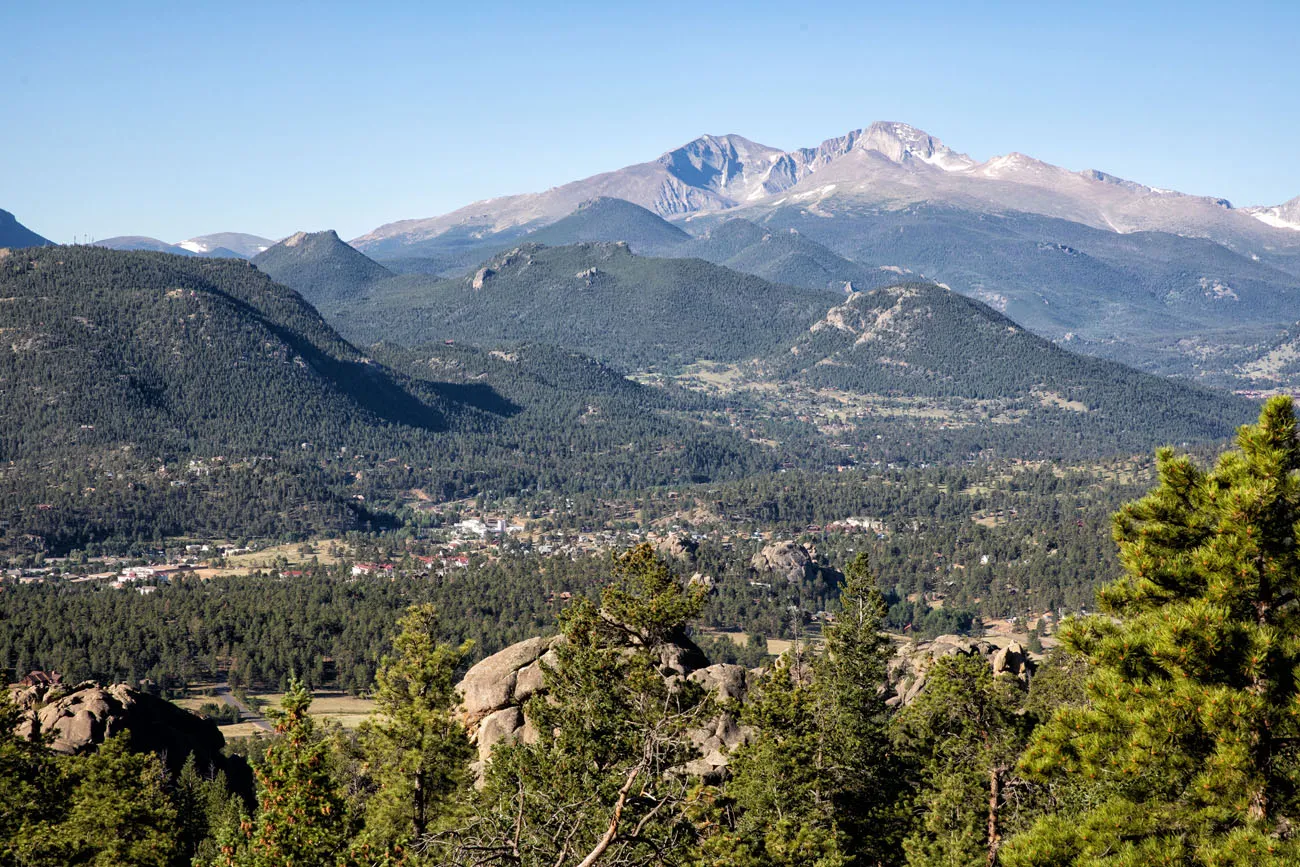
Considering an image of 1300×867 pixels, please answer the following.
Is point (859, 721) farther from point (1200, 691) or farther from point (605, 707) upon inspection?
point (1200, 691)

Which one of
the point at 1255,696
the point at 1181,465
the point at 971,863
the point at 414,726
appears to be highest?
the point at 1181,465

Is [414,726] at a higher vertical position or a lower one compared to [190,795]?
higher

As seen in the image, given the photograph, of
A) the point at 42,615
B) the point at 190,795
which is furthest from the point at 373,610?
the point at 190,795

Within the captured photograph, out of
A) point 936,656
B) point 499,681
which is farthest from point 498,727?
point 936,656

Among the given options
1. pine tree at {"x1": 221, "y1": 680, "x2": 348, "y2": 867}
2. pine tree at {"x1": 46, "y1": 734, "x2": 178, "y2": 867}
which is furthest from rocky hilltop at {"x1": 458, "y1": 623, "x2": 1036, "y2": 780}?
pine tree at {"x1": 221, "y1": 680, "x2": 348, "y2": 867}

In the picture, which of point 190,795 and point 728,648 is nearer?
point 190,795

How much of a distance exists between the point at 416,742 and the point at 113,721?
4152 centimetres

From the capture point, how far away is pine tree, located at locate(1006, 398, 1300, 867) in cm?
2273

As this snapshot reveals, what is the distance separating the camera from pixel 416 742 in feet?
165

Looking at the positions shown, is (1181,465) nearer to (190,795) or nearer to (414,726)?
(414,726)

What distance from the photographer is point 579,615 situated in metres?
53.6

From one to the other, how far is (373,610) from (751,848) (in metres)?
152

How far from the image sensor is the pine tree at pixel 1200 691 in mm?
22734

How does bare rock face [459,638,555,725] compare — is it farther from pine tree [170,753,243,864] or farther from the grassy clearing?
the grassy clearing
